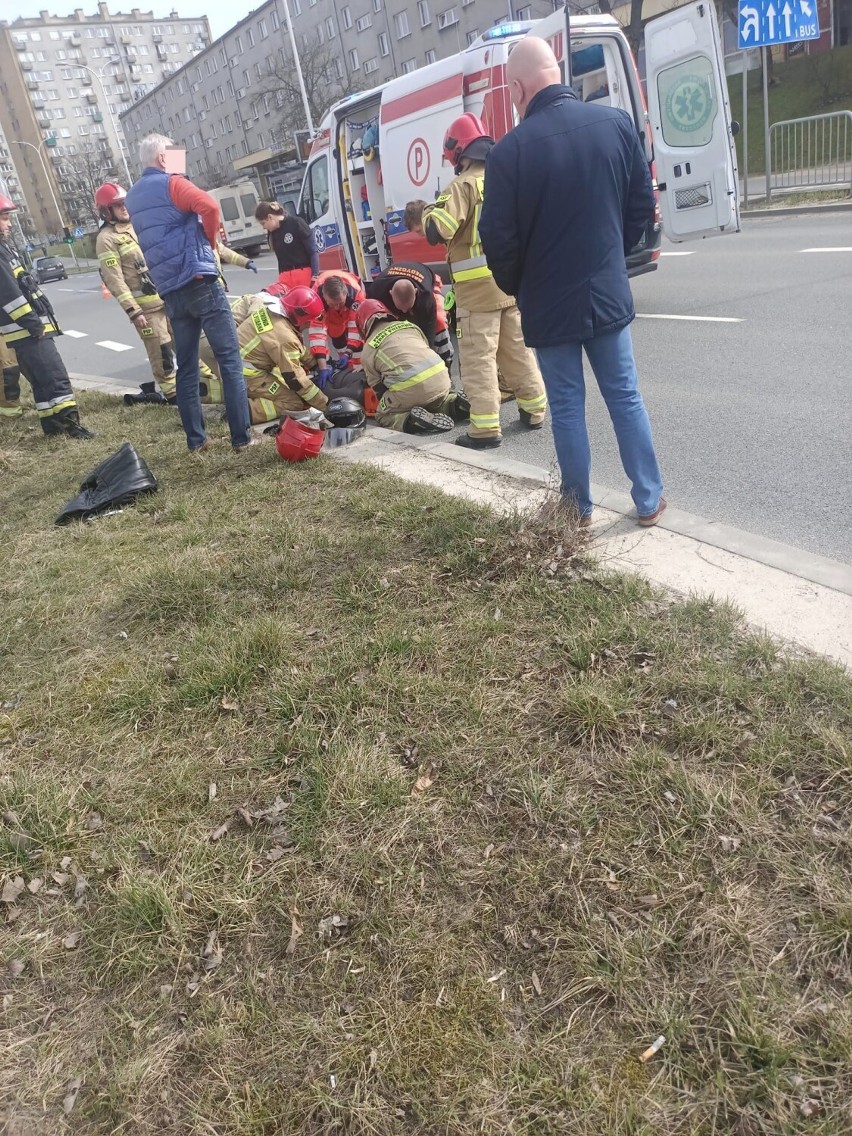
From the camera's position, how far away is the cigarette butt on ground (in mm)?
1622

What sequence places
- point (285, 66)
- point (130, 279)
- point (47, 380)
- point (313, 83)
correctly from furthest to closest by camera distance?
1. point (285, 66)
2. point (313, 83)
3. point (130, 279)
4. point (47, 380)

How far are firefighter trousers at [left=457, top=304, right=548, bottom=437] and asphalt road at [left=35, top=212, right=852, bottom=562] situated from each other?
23cm

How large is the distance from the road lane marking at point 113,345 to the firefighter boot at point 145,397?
552cm

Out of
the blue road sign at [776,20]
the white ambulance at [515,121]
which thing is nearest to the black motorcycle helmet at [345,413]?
the white ambulance at [515,121]

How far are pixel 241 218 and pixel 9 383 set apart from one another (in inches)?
1065

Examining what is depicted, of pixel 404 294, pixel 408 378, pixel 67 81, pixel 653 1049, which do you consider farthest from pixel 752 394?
pixel 67 81

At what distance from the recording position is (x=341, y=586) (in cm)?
357

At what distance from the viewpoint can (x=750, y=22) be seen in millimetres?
13156

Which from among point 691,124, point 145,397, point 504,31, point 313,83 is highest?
point 313,83

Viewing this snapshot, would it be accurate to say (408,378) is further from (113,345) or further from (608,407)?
(113,345)

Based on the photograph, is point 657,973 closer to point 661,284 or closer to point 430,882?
point 430,882

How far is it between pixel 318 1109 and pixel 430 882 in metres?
0.60

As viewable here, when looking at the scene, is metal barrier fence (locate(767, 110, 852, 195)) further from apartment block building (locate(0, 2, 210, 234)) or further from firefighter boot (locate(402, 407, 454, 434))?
apartment block building (locate(0, 2, 210, 234))

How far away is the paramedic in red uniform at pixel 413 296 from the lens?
264 inches
